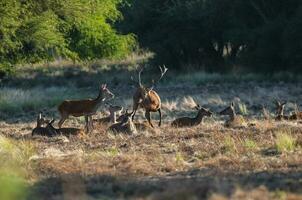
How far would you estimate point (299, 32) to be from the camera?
36531mm

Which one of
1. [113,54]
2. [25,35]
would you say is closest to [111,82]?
[113,54]

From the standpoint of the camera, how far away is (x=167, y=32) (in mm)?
46000

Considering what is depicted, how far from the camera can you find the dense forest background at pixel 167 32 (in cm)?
2878

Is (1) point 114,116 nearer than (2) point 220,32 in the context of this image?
Yes

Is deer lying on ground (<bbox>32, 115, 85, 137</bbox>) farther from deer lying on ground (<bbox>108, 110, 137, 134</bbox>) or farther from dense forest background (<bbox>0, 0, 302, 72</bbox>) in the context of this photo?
dense forest background (<bbox>0, 0, 302, 72</bbox>)

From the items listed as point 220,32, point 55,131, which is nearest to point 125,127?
point 55,131

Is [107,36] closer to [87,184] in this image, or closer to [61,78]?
[61,78]

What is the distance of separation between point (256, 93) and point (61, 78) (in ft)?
54.3

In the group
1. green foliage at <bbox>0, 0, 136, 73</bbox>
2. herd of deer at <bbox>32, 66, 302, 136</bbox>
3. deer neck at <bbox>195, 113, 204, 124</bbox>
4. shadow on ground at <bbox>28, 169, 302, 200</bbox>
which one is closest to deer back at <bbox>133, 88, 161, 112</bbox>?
herd of deer at <bbox>32, 66, 302, 136</bbox>

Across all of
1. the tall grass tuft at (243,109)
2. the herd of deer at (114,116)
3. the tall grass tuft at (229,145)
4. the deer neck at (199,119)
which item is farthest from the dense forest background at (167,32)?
the tall grass tuft at (229,145)

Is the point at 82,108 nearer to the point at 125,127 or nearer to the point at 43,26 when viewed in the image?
the point at 125,127

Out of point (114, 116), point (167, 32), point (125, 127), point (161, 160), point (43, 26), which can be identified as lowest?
point (114, 116)

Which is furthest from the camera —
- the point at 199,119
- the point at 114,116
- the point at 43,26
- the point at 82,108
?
the point at 43,26

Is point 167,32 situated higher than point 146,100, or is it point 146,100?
point 167,32
